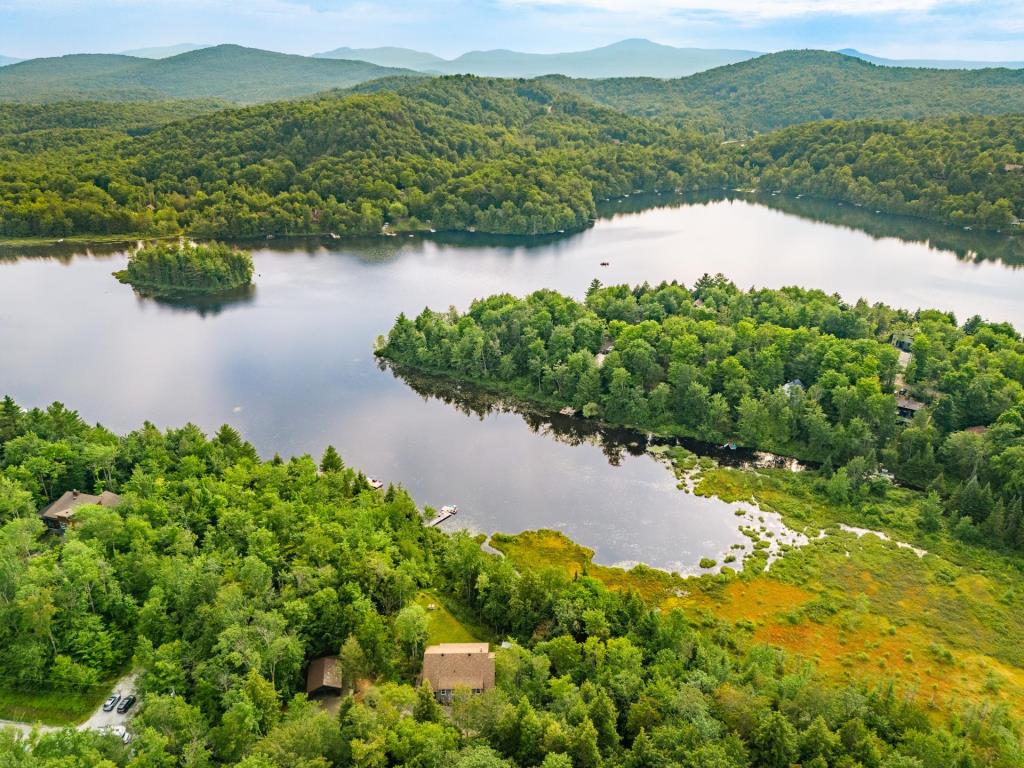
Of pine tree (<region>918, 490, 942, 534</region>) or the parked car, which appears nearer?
the parked car

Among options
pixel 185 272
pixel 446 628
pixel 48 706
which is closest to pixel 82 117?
pixel 185 272

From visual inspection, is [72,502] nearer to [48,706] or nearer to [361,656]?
[48,706]

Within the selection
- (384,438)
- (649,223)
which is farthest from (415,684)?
(649,223)

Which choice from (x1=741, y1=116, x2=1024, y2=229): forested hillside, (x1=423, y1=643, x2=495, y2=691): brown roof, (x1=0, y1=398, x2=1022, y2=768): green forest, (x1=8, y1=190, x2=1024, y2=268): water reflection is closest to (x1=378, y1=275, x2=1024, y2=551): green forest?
(x1=0, y1=398, x2=1022, y2=768): green forest

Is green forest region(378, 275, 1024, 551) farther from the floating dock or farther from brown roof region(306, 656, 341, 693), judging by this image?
brown roof region(306, 656, 341, 693)

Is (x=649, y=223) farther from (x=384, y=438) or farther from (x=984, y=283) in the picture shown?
(x=384, y=438)
